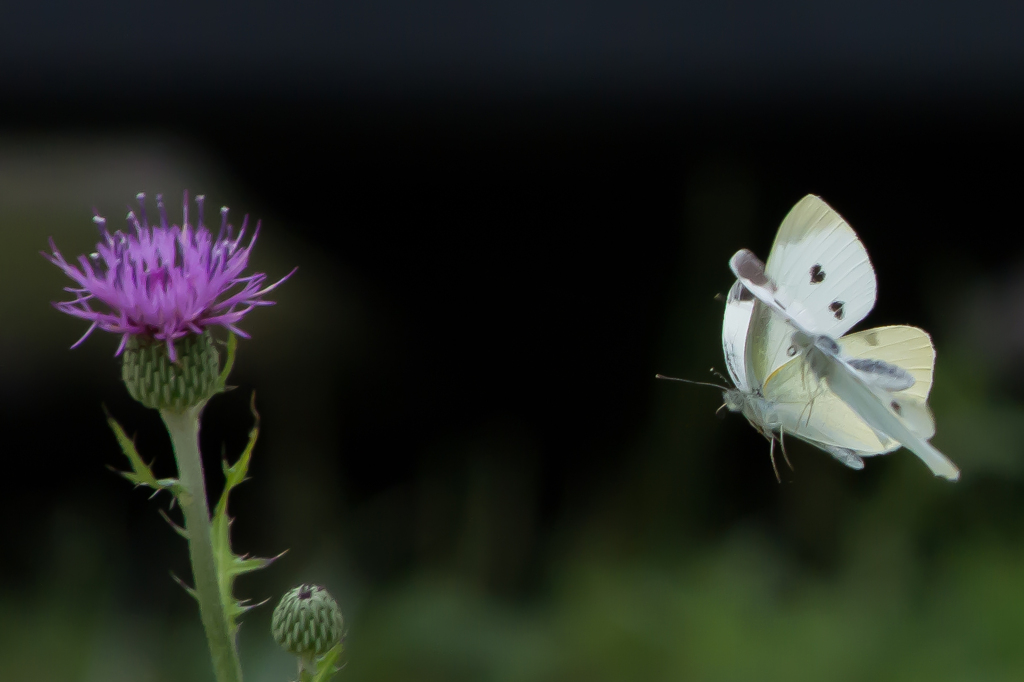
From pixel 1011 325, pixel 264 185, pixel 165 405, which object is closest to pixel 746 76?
pixel 1011 325

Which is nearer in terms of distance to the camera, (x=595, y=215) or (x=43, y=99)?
(x=43, y=99)

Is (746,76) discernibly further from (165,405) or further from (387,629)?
(165,405)

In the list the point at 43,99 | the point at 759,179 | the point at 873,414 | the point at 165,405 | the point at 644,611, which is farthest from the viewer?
the point at 759,179

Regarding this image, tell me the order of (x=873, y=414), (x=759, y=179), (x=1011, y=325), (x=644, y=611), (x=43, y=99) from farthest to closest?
1. (x=759, y=179)
2. (x=43, y=99)
3. (x=1011, y=325)
4. (x=644, y=611)
5. (x=873, y=414)

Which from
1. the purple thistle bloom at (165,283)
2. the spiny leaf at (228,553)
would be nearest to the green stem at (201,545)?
the spiny leaf at (228,553)

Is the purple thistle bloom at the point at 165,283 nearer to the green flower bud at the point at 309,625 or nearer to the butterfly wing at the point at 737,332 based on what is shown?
the green flower bud at the point at 309,625

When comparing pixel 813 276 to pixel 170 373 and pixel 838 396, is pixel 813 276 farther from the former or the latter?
pixel 170 373

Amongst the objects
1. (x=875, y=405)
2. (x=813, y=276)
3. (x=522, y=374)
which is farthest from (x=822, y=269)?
(x=522, y=374)

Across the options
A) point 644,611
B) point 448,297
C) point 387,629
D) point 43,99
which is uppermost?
point 43,99
